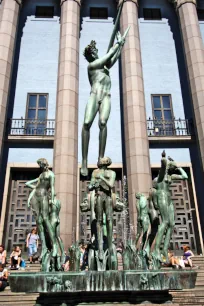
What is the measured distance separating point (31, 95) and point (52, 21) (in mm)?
5952

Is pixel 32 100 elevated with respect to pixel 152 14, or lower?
lower

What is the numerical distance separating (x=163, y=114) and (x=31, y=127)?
25.6 ft

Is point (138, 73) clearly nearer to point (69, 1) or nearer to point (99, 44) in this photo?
point (99, 44)

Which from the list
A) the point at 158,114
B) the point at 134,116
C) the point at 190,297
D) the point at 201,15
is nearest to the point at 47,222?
the point at 190,297

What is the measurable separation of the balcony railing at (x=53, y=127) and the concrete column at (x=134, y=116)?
6.86 feet

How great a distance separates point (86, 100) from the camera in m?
18.9

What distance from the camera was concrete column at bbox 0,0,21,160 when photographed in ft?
53.4

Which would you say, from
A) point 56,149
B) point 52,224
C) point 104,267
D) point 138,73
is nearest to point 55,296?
point 104,267

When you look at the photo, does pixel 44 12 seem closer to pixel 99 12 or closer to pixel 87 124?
pixel 99 12

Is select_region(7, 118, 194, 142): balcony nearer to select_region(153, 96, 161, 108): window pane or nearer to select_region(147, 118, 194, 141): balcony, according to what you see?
select_region(147, 118, 194, 141): balcony

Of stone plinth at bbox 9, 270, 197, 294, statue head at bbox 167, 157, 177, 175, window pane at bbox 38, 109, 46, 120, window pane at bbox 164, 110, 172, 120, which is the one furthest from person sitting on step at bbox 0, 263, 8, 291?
window pane at bbox 164, 110, 172, 120

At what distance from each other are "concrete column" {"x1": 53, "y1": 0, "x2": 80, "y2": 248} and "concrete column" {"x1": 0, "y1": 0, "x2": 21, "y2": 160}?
2724 mm

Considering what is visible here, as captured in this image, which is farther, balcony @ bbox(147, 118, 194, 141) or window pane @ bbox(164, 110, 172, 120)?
window pane @ bbox(164, 110, 172, 120)

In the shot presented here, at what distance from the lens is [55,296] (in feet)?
16.4
